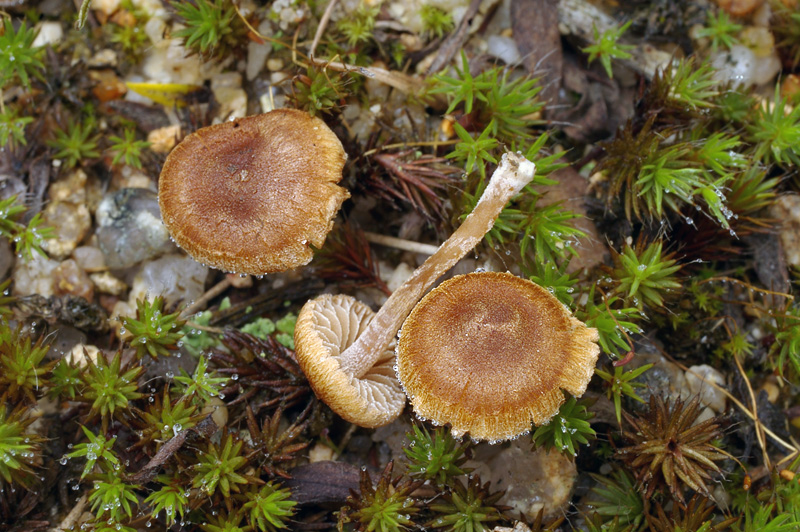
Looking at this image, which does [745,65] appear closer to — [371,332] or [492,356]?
[492,356]

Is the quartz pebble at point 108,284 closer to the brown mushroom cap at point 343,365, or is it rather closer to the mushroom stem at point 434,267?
the brown mushroom cap at point 343,365

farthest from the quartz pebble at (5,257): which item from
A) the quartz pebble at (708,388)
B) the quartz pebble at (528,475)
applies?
the quartz pebble at (708,388)

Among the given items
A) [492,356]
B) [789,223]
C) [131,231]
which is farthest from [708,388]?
[131,231]

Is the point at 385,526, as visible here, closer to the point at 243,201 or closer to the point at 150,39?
the point at 243,201

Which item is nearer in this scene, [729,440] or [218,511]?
[218,511]

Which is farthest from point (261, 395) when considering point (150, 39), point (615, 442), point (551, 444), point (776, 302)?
point (776, 302)
